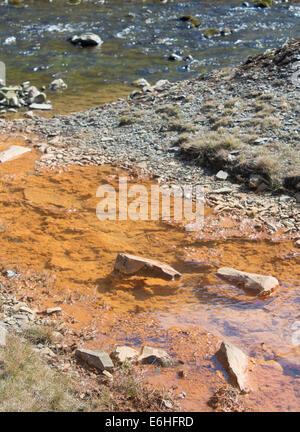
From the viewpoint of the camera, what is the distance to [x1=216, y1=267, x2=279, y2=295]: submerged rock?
7500mm

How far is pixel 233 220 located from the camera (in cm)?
940

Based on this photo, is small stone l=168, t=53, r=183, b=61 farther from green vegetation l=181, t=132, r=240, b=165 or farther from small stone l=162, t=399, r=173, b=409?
small stone l=162, t=399, r=173, b=409

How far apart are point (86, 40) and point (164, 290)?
64.5ft

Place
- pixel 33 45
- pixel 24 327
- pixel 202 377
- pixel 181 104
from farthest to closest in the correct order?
pixel 33 45, pixel 181 104, pixel 24 327, pixel 202 377

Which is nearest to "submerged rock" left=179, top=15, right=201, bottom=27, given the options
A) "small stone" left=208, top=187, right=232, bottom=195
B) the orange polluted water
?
"small stone" left=208, top=187, right=232, bottom=195

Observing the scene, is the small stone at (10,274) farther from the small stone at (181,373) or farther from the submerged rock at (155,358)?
the small stone at (181,373)

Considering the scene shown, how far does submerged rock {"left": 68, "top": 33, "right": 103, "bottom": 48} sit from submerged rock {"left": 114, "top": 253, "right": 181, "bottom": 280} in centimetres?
1907

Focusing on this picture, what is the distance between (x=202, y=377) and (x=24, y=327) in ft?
8.18

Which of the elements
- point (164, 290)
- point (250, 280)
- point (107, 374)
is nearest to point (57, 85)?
point (164, 290)

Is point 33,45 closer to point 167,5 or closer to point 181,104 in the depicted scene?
point 167,5

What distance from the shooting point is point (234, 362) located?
6.05 metres
